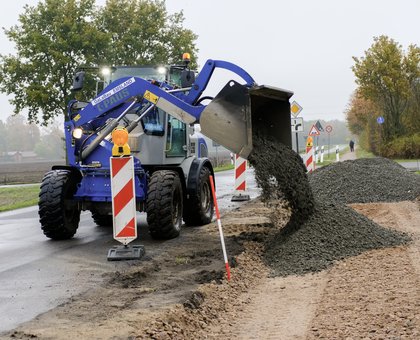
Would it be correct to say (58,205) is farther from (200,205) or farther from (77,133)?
(200,205)

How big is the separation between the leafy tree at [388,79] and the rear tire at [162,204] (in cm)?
3291

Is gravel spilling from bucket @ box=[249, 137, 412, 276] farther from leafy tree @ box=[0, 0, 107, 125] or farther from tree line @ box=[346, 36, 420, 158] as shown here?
tree line @ box=[346, 36, 420, 158]

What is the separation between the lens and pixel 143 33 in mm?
35875

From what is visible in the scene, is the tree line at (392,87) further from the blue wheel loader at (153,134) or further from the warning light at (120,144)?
the warning light at (120,144)

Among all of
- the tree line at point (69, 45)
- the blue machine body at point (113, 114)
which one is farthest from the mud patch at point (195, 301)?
the tree line at point (69, 45)

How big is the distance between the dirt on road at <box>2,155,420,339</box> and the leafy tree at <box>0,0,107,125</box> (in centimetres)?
2312

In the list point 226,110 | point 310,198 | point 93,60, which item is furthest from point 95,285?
point 93,60

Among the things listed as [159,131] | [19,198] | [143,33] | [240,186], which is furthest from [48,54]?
[159,131]

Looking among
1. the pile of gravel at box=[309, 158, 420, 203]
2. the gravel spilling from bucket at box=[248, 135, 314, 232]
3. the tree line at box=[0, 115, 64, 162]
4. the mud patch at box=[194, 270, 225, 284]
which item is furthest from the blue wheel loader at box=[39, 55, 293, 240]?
the tree line at box=[0, 115, 64, 162]

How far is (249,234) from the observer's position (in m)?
9.78

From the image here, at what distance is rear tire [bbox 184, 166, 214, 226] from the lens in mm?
10828

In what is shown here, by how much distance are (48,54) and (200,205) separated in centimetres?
2321

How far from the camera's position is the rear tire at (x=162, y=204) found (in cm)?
919

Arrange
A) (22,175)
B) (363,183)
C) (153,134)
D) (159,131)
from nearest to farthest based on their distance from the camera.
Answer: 1. (153,134)
2. (159,131)
3. (363,183)
4. (22,175)
